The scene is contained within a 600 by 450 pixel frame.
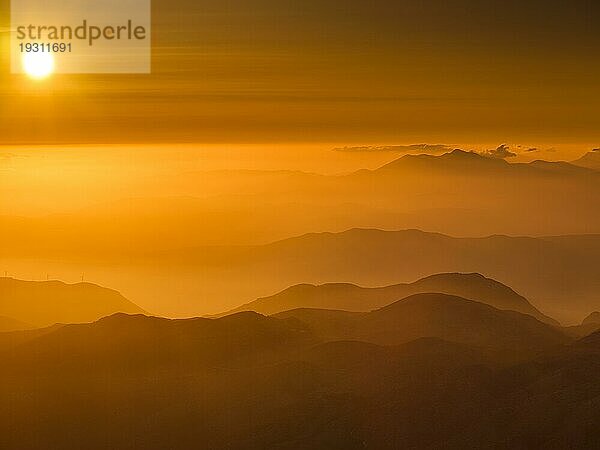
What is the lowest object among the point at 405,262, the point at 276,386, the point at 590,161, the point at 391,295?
the point at 276,386

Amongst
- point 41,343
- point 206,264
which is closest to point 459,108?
point 206,264

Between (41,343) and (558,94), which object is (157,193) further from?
(558,94)

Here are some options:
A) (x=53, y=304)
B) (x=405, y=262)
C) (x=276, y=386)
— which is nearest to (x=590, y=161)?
(x=405, y=262)

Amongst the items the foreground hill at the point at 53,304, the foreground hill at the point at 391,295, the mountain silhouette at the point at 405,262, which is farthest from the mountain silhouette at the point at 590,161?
the foreground hill at the point at 53,304

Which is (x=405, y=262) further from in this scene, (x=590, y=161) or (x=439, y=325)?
(x=590, y=161)

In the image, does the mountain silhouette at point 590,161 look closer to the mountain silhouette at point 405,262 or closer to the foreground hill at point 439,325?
the mountain silhouette at point 405,262

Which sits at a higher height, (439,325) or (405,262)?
(405,262)

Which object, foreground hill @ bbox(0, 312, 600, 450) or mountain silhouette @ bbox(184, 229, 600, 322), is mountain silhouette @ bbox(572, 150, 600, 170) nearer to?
mountain silhouette @ bbox(184, 229, 600, 322)
